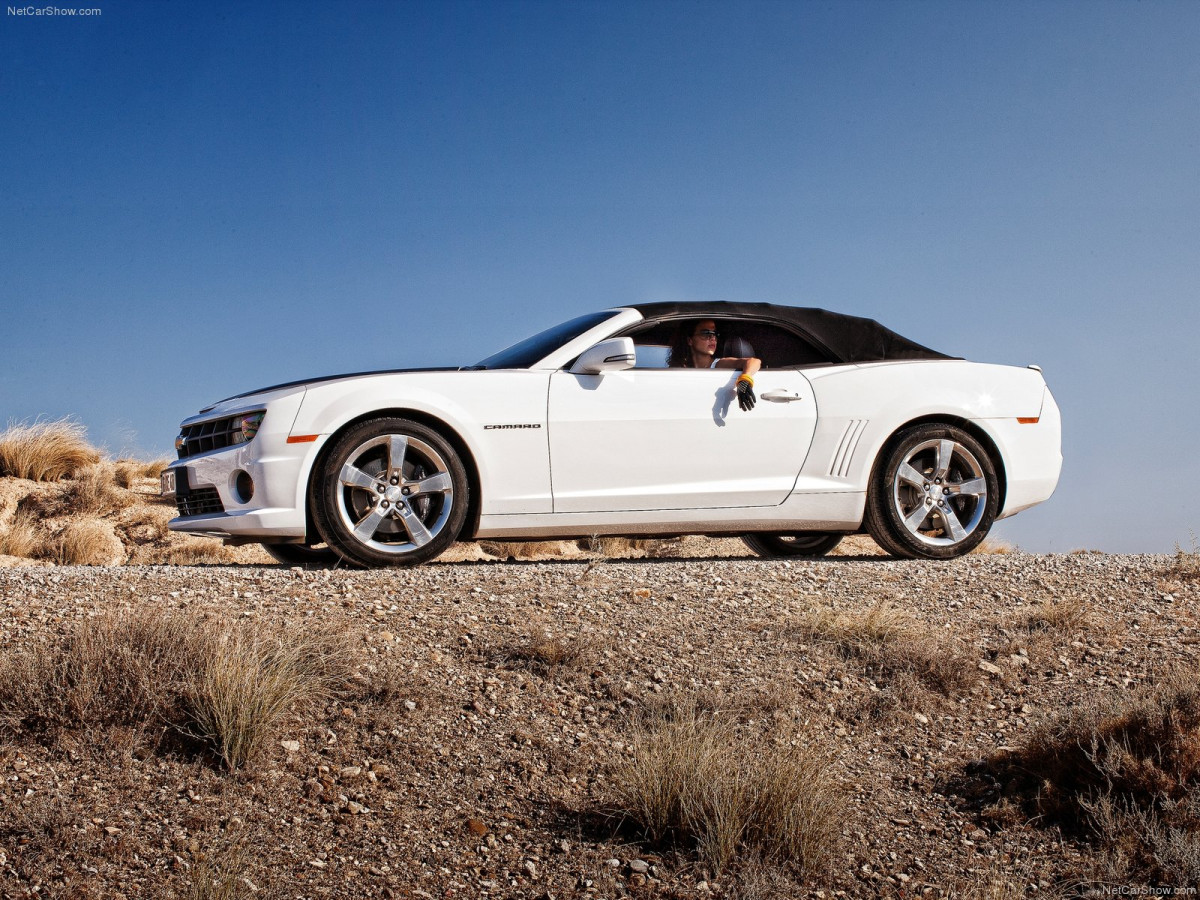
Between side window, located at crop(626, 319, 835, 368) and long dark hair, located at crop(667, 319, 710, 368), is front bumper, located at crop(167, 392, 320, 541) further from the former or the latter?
long dark hair, located at crop(667, 319, 710, 368)

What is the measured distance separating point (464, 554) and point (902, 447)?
9.61 metres

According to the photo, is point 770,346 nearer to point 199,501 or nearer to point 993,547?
point 199,501

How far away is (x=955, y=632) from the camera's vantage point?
20.2 ft

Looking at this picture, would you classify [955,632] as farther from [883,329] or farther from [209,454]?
[209,454]

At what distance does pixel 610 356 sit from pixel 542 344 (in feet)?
2.68

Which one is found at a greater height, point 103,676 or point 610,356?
point 610,356

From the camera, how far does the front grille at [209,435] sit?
660cm

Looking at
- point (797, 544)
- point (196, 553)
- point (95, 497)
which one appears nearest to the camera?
point (797, 544)

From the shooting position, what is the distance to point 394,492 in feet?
21.1

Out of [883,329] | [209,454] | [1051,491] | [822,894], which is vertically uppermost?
[883,329]

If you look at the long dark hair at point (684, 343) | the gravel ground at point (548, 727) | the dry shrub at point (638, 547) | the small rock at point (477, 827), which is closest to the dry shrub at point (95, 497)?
the dry shrub at point (638, 547)

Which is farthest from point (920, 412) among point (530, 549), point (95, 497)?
point (95, 497)

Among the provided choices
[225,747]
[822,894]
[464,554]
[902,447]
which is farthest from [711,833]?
[464,554]

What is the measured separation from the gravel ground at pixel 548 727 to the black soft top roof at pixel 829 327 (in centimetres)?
160
